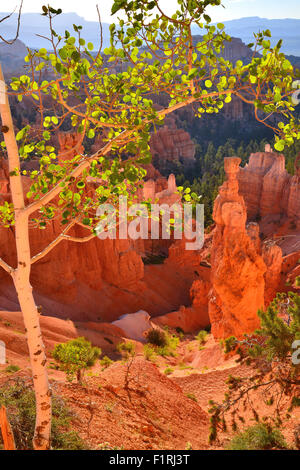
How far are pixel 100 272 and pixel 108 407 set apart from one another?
1943cm

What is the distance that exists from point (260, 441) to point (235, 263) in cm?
1192

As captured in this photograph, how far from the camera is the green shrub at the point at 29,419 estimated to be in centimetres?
666

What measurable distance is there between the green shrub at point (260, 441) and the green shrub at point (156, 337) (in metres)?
16.3

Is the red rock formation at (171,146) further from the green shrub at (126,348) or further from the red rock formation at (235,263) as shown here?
the green shrub at (126,348)

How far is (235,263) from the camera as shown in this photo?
1888 cm

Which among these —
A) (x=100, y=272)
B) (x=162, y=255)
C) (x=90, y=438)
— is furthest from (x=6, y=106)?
(x=162, y=255)

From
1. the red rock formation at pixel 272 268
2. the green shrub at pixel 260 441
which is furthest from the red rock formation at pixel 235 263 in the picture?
the green shrub at pixel 260 441

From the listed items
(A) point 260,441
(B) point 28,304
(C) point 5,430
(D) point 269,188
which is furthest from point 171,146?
(C) point 5,430

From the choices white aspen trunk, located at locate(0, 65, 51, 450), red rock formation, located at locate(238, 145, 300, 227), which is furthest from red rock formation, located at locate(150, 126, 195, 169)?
white aspen trunk, located at locate(0, 65, 51, 450)

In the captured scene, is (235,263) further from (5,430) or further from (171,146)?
(171,146)

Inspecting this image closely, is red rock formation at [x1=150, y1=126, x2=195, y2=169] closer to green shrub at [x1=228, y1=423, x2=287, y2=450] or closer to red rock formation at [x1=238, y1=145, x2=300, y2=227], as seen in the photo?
red rock formation at [x1=238, y1=145, x2=300, y2=227]

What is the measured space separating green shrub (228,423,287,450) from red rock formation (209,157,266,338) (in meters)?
11.5

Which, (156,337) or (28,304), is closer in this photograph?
(28,304)

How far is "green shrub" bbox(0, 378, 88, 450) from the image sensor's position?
21.8ft
